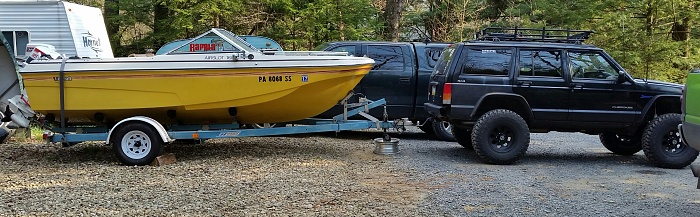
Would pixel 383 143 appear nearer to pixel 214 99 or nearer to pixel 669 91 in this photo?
pixel 214 99

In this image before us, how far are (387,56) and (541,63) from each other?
115 inches

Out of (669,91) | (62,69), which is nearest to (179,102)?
(62,69)

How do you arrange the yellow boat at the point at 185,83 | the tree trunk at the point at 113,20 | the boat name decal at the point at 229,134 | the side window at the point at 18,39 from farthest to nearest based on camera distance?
the tree trunk at the point at 113,20
the side window at the point at 18,39
the boat name decal at the point at 229,134
the yellow boat at the point at 185,83

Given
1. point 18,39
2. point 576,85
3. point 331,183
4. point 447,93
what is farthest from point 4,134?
point 576,85

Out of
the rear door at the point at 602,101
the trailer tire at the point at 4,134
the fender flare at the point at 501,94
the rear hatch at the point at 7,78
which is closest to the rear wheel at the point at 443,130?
the fender flare at the point at 501,94

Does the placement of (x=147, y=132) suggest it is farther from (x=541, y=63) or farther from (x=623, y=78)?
A: (x=623, y=78)

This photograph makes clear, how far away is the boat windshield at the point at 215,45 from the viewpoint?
822 centimetres

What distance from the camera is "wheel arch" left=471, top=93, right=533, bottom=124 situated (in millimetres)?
7797

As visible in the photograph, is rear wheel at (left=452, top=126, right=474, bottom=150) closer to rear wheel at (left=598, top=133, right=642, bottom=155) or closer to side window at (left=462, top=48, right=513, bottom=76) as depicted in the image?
side window at (left=462, top=48, right=513, bottom=76)

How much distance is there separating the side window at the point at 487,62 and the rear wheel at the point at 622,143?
7.35ft

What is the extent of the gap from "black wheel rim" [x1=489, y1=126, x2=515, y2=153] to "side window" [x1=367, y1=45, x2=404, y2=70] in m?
2.67

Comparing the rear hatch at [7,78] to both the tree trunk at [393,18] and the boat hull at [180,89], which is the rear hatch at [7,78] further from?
the tree trunk at [393,18]

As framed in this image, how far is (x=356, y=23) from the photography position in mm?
16531

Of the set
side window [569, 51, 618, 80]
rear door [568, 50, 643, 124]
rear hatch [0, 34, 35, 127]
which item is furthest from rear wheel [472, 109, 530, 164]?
rear hatch [0, 34, 35, 127]
